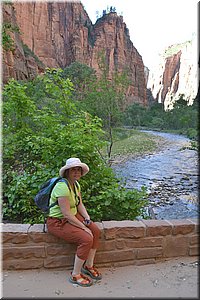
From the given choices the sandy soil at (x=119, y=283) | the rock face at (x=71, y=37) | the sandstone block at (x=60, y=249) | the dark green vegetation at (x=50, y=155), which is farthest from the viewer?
the rock face at (x=71, y=37)

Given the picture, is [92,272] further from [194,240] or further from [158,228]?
[194,240]

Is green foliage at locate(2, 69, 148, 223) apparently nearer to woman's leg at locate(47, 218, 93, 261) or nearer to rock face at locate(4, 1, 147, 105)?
woman's leg at locate(47, 218, 93, 261)

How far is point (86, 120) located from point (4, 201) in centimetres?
180

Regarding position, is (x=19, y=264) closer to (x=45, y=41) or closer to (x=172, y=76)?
(x=45, y=41)

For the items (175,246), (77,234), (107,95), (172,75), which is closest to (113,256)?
(77,234)

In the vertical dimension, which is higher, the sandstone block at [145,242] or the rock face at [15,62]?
the rock face at [15,62]

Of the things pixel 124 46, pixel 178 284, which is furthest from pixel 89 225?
pixel 124 46

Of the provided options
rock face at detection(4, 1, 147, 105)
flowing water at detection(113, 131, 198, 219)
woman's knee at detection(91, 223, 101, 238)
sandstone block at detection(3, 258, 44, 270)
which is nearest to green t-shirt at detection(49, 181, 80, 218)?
woman's knee at detection(91, 223, 101, 238)

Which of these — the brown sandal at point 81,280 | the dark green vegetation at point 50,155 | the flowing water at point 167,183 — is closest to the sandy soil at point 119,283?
the brown sandal at point 81,280

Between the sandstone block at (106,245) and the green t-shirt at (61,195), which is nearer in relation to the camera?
the green t-shirt at (61,195)

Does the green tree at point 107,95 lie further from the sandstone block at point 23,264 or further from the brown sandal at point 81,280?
the brown sandal at point 81,280

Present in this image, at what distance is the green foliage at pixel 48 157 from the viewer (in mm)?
3586

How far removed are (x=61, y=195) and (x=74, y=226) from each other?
13.5 inches

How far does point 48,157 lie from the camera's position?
3928 mm
